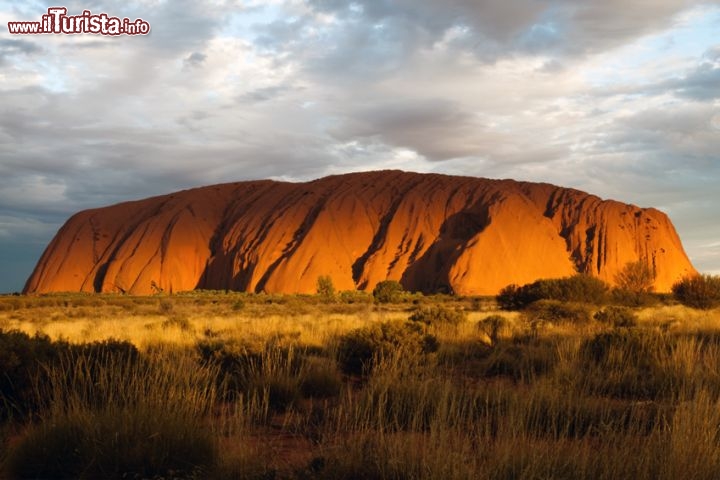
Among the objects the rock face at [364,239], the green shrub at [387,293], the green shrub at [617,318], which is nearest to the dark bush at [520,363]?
the green shrub at [617,318]

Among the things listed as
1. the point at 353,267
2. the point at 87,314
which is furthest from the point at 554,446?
the point at 353,267

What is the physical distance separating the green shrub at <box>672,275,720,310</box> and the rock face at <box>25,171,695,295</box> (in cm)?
2884

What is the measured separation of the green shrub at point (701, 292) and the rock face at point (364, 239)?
94.6 feet

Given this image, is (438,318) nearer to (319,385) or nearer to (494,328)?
(494,328)

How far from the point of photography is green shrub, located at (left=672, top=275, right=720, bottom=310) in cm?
2759

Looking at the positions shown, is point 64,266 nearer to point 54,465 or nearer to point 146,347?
point 146,347

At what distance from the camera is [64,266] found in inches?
2906

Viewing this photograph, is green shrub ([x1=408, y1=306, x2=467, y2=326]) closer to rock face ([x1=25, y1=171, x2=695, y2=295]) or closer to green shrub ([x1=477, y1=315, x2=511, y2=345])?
green shrub ([x1=477, y1=315, x2=511, y2=345])

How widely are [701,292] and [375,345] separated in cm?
2448

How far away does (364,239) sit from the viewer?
221 ft

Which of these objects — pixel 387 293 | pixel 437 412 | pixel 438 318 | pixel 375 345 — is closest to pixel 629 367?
pixel 375 345

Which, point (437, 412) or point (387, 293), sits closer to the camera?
point (437, 412)

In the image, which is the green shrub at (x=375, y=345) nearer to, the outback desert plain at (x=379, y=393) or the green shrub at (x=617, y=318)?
the outback desert plain at (x=379, y=393)

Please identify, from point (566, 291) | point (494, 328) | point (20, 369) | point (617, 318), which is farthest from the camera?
point (566, 291)
